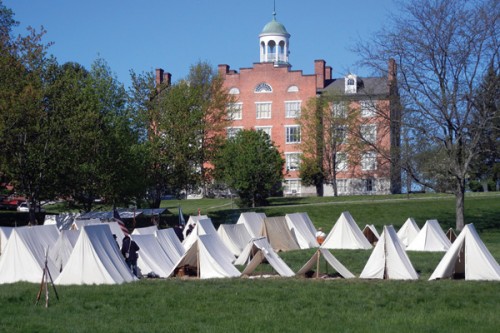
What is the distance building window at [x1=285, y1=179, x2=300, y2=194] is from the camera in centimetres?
8188

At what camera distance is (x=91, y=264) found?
22.6m

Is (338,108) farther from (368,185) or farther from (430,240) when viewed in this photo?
(430,240)

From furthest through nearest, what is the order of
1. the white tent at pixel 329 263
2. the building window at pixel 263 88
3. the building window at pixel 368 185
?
the building window at pixel 263 88
the building window at pixel 368 185
the white tent at pixel 329 263

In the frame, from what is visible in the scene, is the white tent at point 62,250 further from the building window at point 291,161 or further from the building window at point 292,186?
the building window at point 291,161

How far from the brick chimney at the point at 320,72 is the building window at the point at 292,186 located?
998cm

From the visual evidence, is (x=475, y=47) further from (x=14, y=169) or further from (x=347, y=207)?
(x=14, y=169)

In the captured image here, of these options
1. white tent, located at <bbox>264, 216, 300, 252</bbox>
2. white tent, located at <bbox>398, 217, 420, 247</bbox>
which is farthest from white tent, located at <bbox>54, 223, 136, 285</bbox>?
white tent, located at <bbox>398, 217, 420, 247</bbox>

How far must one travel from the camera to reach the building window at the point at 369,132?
43250 mm

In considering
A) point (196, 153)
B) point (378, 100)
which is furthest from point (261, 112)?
point (378, 100)

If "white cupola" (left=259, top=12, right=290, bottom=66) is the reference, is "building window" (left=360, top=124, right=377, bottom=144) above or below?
below

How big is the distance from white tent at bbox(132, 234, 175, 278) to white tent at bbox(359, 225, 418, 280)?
21.3ft

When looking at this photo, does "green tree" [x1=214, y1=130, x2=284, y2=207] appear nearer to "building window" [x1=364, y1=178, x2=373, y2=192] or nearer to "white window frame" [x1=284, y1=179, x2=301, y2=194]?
"white window frame" [x1=284, y1=179, x2=301, y2=194]

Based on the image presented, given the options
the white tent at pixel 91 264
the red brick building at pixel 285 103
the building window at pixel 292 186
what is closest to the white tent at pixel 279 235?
the white tent at pixel 91 264

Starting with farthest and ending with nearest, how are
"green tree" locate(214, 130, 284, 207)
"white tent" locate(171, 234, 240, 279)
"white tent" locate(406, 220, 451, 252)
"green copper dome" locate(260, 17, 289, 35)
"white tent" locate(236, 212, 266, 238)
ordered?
"green copper dome" locate(260, 17, 289, 35) < "green tree" locate(214, 130, 284, 207) < "white tent" locate(236, 212, 266, 238) < "white tent" locate(406, 220, 451, 252) < "white tent" locate(171, 234, 240, 279)
